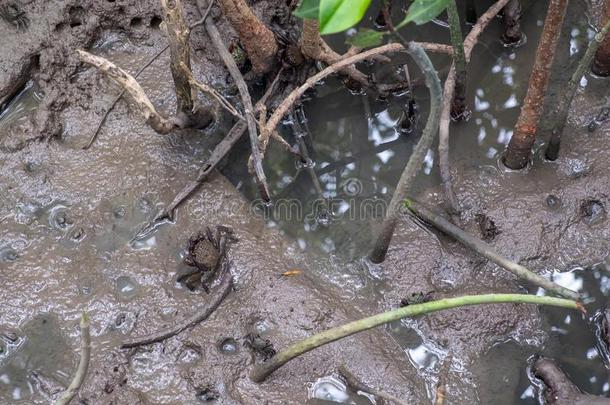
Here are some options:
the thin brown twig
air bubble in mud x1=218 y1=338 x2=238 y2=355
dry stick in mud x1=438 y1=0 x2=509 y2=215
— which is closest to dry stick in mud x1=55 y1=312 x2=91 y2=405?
air bubble in mud x1=218 y1=338 x2=238 y2=355

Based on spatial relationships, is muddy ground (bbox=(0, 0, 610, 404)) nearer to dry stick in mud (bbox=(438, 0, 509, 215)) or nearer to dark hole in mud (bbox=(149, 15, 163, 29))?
dry stick in mud (bbox=(438, 0, 509, 215))

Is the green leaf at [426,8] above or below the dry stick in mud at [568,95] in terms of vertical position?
above

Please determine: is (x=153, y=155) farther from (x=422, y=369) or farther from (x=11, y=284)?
(x=422, y=369)

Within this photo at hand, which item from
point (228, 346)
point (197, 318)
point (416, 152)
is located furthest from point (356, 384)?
point (416, 152)

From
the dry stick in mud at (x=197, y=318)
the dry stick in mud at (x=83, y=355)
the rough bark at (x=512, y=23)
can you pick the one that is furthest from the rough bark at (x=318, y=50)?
the dry stick in mud at (x=83, y=355)

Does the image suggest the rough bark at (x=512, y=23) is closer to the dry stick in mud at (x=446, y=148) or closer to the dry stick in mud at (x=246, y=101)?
the dry stick in mud at (x=446, y=148)
